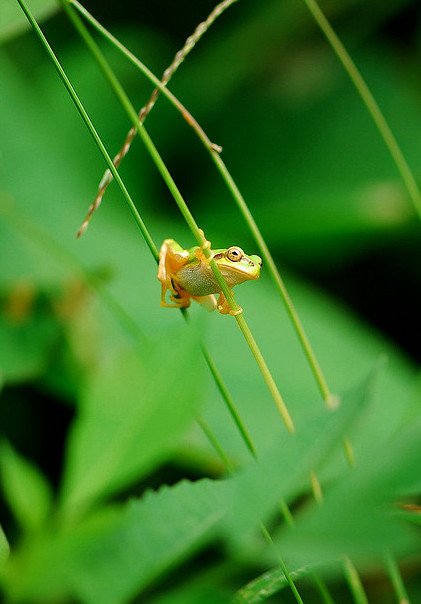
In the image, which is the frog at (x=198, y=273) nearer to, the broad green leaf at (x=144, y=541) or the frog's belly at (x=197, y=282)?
the frog's belly at (x=197, y=282)

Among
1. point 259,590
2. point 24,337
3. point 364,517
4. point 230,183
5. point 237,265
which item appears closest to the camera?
point 364,517

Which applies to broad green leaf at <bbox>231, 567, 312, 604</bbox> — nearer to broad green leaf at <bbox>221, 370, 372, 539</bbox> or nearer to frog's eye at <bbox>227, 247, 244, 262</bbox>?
broad green leaf at <bbox>221, 370, 372, 539</bbox>

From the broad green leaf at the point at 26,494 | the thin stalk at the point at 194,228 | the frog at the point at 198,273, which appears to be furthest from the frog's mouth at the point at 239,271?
the broad green leaf at the point at 26,494

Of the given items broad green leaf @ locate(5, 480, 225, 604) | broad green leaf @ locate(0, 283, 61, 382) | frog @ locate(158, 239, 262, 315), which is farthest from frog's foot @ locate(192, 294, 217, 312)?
broad green leaf @ locate(0, 283, 61, 382)

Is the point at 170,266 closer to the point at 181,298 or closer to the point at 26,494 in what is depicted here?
the point at 181,298

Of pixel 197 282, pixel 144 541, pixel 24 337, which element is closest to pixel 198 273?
pixel 197 282

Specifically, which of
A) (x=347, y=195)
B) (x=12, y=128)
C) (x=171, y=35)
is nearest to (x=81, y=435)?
(x=12, y=128)
